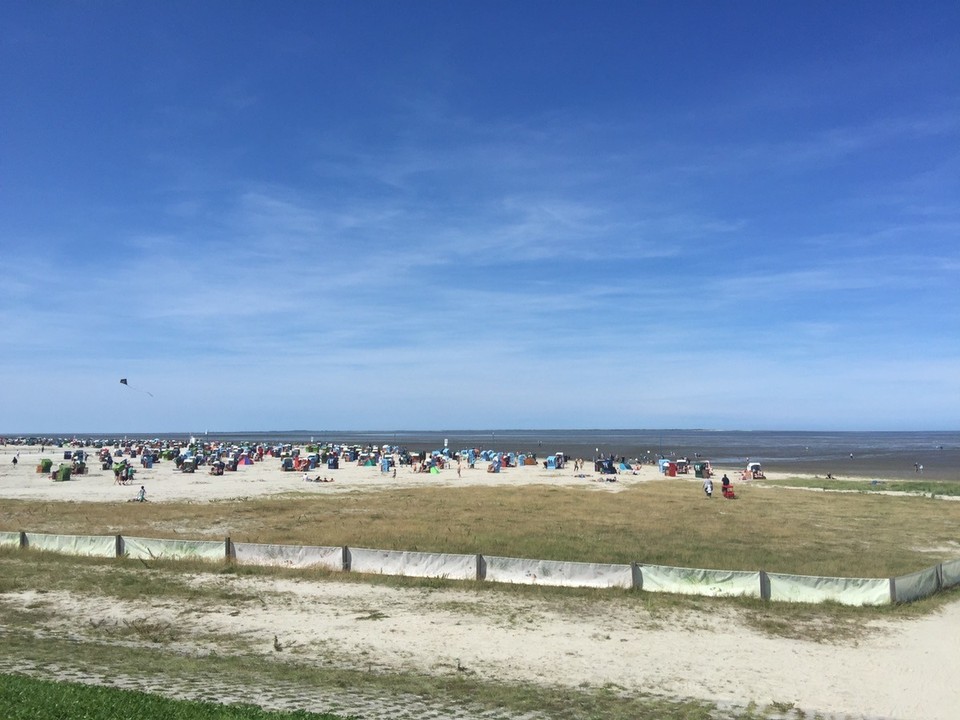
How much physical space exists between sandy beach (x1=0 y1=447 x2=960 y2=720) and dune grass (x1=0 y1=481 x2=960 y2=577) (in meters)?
5.35

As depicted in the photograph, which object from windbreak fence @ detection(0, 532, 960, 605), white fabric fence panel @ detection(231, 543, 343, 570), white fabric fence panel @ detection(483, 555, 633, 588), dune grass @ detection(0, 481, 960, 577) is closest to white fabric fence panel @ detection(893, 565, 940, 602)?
windbreak fence @ detection(0, 532, 960, 605)

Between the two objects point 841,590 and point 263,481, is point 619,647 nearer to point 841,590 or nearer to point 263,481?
point 841,590

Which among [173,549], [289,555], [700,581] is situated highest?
[173,549]

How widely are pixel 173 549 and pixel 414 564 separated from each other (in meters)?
7.86

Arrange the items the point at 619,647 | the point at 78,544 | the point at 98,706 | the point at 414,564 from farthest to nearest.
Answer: the point at 78,544
the point at 414,564
the point at 619,647
the point at 98,706

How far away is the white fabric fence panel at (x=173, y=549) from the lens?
823 inches

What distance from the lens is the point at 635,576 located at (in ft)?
58.5

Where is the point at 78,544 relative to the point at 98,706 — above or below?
below

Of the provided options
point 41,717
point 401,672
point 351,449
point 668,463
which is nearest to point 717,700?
point 401,672

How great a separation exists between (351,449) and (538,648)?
81683mm

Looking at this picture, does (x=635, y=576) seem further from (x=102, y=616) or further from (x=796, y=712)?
(x=102, y=616)

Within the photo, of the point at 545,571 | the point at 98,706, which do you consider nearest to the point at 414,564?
the point at 545,571

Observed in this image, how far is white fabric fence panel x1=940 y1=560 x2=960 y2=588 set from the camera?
18.6 metres

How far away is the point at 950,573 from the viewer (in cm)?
1891
